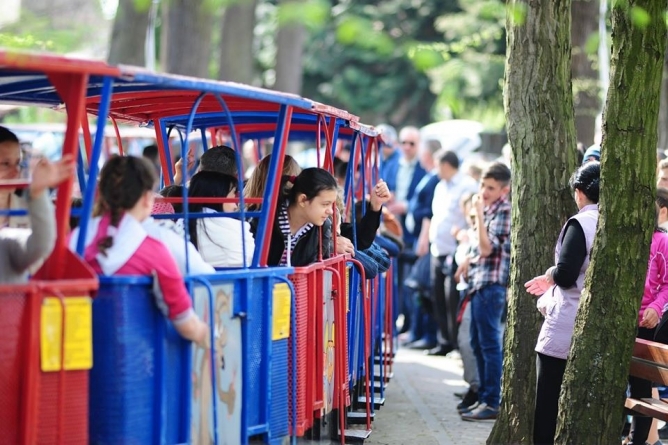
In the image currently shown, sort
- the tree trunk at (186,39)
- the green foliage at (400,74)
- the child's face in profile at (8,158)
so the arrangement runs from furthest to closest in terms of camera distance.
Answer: the green foliage at (400,74) → the tree trunk at (186,39) → the child's face in profile at (8,158)

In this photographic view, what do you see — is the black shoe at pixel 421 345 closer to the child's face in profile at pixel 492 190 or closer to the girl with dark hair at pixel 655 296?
the child's face in profile at pixel 492 190

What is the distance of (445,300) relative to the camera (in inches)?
548

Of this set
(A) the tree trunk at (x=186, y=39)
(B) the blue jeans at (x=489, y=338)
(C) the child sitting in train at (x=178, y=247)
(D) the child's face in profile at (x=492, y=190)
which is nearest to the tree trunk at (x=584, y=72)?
(A) the tree trunk at (x=186, y=39)

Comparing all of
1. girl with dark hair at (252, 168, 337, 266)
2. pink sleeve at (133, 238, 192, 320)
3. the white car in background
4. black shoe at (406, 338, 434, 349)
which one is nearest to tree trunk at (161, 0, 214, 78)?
the white car in background

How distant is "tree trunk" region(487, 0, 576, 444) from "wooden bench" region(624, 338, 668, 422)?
84 centimetres

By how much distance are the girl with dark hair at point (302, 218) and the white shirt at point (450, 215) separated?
19.0 feet

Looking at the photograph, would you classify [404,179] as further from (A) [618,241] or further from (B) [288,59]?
(B) [288,59]

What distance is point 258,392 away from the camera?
6344mm

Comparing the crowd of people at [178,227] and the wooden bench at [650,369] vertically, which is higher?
the crowd of people at [178,227]

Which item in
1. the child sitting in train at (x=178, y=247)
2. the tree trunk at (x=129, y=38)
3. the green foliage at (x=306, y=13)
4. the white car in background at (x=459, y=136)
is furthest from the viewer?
the white car in background at (x=459, y=136)

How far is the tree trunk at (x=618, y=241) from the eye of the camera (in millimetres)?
6348

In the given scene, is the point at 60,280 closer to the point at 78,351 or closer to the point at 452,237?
the point at 78,351

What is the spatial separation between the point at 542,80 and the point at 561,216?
35.7 inches

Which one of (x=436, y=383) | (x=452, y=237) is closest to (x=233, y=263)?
(x=436, y=383)
